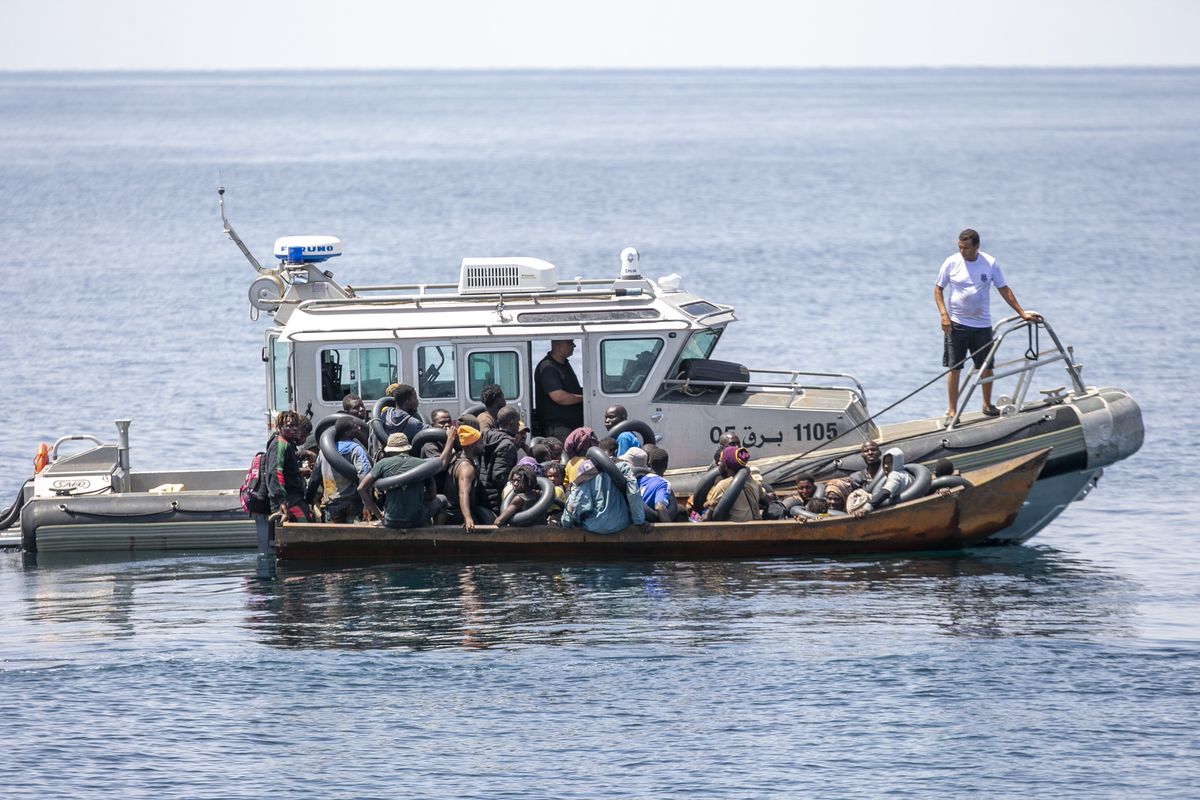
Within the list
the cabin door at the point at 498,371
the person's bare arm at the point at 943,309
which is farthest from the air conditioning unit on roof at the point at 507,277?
the person's bare arm at the point at 943,309

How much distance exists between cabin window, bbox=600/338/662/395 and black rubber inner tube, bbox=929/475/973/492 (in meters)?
3.30

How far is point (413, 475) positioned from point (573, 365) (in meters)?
2.49

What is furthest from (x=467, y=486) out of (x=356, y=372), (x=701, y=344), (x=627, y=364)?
(x=701, y=344)

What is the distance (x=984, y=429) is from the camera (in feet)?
60.3

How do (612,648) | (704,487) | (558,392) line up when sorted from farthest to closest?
(558,392) → (704,487) → (612,648)

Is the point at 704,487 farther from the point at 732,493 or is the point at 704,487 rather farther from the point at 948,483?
the point at 948,483

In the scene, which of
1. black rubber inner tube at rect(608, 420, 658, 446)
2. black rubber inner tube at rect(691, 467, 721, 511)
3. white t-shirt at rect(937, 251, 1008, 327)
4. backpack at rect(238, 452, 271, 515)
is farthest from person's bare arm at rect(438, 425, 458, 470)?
white t-shirt at rect(937, 251, 1008, 327)

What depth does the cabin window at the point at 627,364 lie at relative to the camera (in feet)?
60.2

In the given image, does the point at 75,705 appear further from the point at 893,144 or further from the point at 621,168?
the point at 893,144

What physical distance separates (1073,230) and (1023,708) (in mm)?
52094

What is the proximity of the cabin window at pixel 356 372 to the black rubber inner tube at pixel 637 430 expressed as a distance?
2.54 metres

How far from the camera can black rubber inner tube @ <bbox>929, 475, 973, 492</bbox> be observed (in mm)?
17906

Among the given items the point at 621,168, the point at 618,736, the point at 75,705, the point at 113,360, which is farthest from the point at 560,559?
the point at 621,168

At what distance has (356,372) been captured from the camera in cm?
1844
